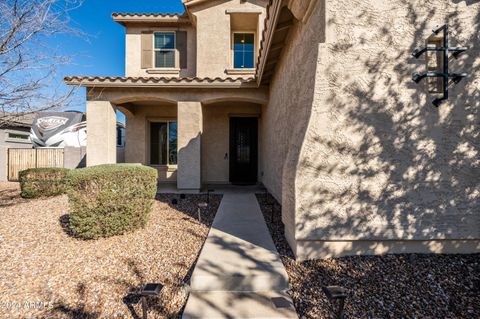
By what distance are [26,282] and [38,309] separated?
686mm

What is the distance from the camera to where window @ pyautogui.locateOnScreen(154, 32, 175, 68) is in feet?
35.8

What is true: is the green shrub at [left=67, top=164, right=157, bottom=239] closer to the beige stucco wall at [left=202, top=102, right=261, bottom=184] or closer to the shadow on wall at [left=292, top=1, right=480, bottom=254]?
the shadow on wall at [left=292, top=1, right=480, bottom=254]

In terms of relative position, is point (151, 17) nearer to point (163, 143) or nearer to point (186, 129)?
point (163, 143)

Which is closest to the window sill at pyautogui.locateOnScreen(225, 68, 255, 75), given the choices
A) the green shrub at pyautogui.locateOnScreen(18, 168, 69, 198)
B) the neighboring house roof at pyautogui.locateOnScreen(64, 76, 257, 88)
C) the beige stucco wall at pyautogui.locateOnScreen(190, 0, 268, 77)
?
the beige stucco wall at pyautogui.locateOnScreen(190, 0, 268, 77)

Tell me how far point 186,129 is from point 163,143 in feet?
9.86

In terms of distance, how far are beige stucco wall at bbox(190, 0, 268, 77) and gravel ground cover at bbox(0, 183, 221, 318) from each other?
748 cm

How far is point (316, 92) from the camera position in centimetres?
308

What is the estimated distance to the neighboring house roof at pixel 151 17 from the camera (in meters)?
10.5

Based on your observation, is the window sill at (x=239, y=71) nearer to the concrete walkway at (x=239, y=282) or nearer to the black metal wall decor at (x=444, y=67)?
the black metal wall decor at (x=444, y=67)

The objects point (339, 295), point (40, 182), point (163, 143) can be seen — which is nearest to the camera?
point (339, 295)

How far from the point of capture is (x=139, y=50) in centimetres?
1098

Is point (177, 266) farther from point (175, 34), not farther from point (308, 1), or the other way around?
point (175, 34)

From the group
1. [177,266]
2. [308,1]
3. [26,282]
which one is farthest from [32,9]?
[177,266]

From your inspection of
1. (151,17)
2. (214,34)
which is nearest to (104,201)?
(214,34)
